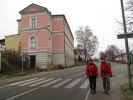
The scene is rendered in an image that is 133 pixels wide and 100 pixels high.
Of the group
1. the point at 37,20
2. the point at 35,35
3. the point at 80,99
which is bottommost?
the point at 80,99

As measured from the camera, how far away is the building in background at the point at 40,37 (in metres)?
50.7

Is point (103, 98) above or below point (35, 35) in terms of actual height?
below

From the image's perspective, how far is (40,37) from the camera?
51344 mm

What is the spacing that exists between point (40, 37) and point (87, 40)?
144 ft

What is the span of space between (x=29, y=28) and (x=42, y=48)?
17.1 ft

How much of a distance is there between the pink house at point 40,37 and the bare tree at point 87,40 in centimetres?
3593

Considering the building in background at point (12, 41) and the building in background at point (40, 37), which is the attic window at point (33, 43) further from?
the building in background at point (12, 41)

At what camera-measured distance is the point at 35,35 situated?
5150 centimetres

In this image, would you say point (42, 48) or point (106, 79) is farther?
point (42, 48)

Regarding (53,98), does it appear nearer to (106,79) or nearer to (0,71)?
(106,79)

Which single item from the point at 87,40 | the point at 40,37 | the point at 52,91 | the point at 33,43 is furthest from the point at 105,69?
the point at 87,40

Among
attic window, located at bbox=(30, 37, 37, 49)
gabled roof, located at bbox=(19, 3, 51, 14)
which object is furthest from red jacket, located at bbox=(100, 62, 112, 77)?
gabled roof, located at bbox=(19, 3, 51, 14)

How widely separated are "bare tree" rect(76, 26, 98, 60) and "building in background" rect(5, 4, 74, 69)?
35547 millimetres

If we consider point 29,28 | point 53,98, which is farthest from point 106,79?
point 29,28
